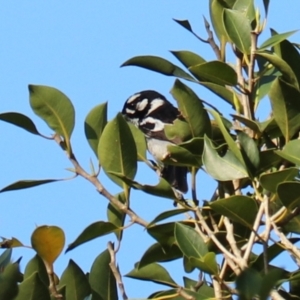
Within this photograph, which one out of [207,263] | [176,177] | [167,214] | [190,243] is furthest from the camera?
[176,177]

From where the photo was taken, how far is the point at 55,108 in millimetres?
2824

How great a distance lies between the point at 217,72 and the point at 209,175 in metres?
0.43

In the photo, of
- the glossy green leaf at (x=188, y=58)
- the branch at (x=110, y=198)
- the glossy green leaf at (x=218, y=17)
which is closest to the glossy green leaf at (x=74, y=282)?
the branch at (x=110, y=198)

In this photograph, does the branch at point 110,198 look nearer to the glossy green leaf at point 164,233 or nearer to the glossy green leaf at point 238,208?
the glossy green leaf at point 164,233

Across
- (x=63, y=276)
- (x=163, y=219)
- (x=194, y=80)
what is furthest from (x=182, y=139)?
(x=63, y=276)

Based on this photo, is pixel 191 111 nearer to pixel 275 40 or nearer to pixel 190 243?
pixel 275 40

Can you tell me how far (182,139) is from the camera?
113 inches

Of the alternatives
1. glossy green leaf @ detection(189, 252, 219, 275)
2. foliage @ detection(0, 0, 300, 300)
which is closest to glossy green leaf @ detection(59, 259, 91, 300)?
foliage @ detection(0, 0, 300, 300)

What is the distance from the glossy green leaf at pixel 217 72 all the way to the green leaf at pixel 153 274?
627 mm

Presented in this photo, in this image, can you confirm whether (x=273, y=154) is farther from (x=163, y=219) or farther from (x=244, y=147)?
(x=163, y=219)

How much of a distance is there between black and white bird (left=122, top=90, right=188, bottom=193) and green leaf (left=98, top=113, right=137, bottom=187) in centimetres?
201

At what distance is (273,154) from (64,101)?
739 millimetres

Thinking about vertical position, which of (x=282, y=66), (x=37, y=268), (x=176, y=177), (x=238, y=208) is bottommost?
(x=176, y=177)

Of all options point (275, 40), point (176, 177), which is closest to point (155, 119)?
point (176, 177)
